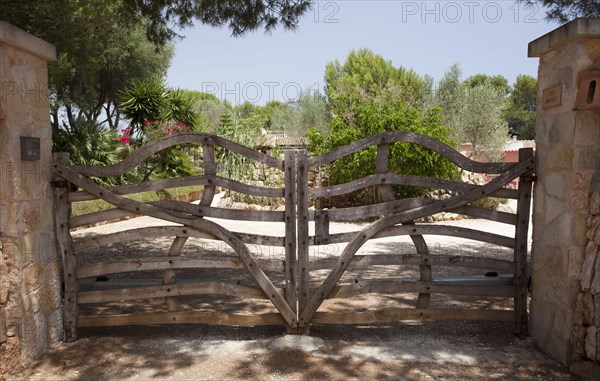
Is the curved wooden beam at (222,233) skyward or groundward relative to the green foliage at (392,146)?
groundward

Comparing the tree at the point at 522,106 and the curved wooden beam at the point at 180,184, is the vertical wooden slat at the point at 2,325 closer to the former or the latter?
the curved wooden beam at the point at 180,184

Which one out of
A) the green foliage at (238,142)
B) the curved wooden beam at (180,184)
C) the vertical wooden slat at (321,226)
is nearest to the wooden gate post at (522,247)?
the vertical wooden slat at (321,226)

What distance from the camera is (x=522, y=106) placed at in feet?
147

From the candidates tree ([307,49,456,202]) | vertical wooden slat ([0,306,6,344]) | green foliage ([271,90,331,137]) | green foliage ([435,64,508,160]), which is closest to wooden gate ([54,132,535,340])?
vertical wooden slat ([0,306,6,344])

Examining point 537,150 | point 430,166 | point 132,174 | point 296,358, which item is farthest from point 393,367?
point 132,174

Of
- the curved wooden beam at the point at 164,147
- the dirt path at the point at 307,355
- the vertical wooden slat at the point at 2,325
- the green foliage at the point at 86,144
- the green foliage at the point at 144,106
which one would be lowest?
the dirt path at the point at 307,355

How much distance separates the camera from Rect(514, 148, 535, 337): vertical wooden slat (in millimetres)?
4041

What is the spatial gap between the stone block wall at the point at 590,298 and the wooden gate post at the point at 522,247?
2.00ft

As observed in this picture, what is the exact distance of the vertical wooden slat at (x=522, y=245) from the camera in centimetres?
404

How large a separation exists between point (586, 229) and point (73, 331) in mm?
3998

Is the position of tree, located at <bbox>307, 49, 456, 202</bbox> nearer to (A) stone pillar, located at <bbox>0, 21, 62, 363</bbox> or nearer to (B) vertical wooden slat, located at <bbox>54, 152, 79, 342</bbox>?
(B) vertical wooden slat, located at <bbox>54, 152, 79, 342</bbox>

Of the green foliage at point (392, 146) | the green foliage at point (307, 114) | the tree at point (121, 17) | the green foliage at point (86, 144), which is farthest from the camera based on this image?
the green foliage at point (307, 114)

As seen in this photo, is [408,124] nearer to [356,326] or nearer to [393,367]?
[356,326]

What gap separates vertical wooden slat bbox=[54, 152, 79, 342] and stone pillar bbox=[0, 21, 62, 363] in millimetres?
57
